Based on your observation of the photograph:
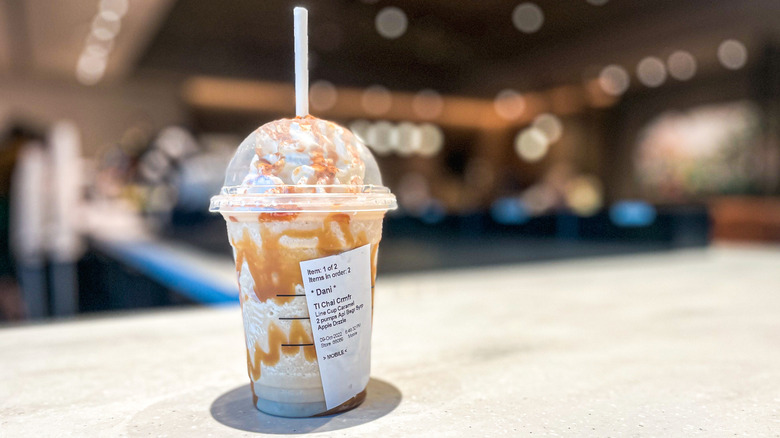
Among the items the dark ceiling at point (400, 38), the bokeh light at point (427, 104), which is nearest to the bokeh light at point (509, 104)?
the dark ceiling at point (400, 38)

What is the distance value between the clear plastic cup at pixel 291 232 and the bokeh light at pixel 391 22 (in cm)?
540

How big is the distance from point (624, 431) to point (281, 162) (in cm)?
64

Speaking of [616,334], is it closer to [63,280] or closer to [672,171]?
[63,280]

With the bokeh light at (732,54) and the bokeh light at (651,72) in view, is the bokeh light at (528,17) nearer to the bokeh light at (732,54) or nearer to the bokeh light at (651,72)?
the bokeh light at (651,72)

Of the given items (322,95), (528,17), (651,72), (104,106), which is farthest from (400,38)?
(104,106)

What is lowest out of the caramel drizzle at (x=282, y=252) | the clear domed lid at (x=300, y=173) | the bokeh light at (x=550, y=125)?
the caramel drizzle at (x=282, y=252)

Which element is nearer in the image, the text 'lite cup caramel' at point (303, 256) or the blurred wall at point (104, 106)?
the text 'lite cup caramel' at point (303, 256)

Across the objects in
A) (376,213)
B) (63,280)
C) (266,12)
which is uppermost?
(266,12)

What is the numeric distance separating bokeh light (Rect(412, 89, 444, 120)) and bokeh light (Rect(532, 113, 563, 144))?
6.24ft

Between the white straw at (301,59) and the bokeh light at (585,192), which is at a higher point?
the white straw at (301,59)

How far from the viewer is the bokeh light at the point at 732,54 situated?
6727 mm

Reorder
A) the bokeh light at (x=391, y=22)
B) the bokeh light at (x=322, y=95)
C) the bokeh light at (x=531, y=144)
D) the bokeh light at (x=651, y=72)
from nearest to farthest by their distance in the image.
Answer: the bokeh light at (x=391, y=22) → the bokeh light at (x=651, y=72) → the bokeh light at (x=322, y=95) → the bokeh light at (x=531, y=144)

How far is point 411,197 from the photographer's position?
10625mm

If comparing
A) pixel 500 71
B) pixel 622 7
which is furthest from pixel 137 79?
pixel 622 7
